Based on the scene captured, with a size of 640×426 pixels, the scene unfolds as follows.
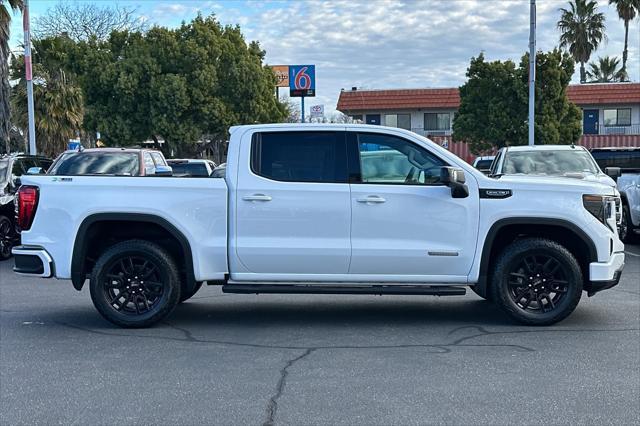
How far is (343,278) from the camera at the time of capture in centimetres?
652

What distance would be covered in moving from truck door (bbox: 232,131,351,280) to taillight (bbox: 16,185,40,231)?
205cm

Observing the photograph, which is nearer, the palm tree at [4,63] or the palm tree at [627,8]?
the palm tree at [4,63]

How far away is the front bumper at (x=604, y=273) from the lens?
6477 millimetres

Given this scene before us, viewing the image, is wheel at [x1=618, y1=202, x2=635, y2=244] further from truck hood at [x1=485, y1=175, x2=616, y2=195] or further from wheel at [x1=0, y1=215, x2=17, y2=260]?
wheel at [x1=0, y1=215, x2=17, y2=260]

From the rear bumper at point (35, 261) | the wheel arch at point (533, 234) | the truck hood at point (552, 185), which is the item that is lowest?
the rear bumper at point (35, 261)

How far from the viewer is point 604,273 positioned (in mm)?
6477

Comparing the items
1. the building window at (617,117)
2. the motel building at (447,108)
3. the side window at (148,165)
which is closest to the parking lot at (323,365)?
the side window at (148,165)

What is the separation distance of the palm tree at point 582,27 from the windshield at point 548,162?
4690cm

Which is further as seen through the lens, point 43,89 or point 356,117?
point 356,117

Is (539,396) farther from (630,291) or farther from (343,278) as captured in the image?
(630,291)

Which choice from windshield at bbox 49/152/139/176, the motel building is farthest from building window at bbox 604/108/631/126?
windshield at bbox 49/152/139/176

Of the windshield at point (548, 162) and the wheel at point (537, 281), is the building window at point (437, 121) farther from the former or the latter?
the wheel at point (537, 281)

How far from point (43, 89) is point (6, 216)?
22671mm

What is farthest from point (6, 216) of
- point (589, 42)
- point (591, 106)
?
point (589, 42)
